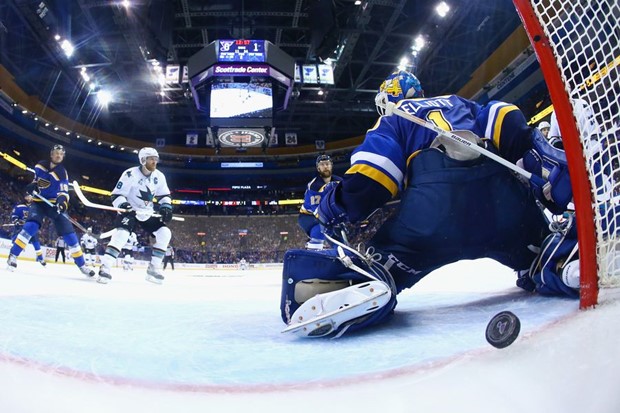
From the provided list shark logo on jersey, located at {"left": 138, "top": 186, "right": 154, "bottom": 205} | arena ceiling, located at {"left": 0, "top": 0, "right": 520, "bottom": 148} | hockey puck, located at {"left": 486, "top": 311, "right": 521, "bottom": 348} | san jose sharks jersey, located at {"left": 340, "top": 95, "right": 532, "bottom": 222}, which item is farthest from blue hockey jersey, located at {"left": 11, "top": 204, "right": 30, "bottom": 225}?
hockey puck, located at {"left": 486, "top": 311, "right": 521, "bottom": 348}

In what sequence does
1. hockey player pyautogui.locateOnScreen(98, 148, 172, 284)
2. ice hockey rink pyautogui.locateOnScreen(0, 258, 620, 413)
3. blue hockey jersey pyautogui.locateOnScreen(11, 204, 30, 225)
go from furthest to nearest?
blue hockey jersey pyautogui.locateOnScreen(11, 204, 30, 225) → hockey player pyautogui.locateOnScreen(98, 148, 172, 284) → ice hockey rink pyautogui.locateOnScreen(0, 258, 620, 413)

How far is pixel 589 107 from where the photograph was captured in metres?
1.03

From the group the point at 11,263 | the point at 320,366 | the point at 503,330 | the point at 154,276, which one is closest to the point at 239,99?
→ the point at 154,276

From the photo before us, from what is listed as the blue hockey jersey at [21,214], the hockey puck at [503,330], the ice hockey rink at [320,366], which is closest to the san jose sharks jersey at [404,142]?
the ice hockey rink at [320,366]

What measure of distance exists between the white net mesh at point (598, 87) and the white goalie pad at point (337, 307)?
0.62 m

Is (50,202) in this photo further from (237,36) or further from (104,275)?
(237,36)

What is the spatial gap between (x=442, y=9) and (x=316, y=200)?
8.36 metres

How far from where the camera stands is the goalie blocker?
1238 mm

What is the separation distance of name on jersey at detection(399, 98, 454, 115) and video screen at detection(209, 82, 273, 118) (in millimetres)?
9458

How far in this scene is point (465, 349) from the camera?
0.94 meters

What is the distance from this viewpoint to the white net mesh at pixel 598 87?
95cm

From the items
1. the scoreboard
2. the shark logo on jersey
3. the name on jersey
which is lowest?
the name on jersey

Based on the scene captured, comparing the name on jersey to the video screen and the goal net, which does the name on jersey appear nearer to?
the goal net

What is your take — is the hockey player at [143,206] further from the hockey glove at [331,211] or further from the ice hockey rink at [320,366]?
the hockey glove at [331,211]
